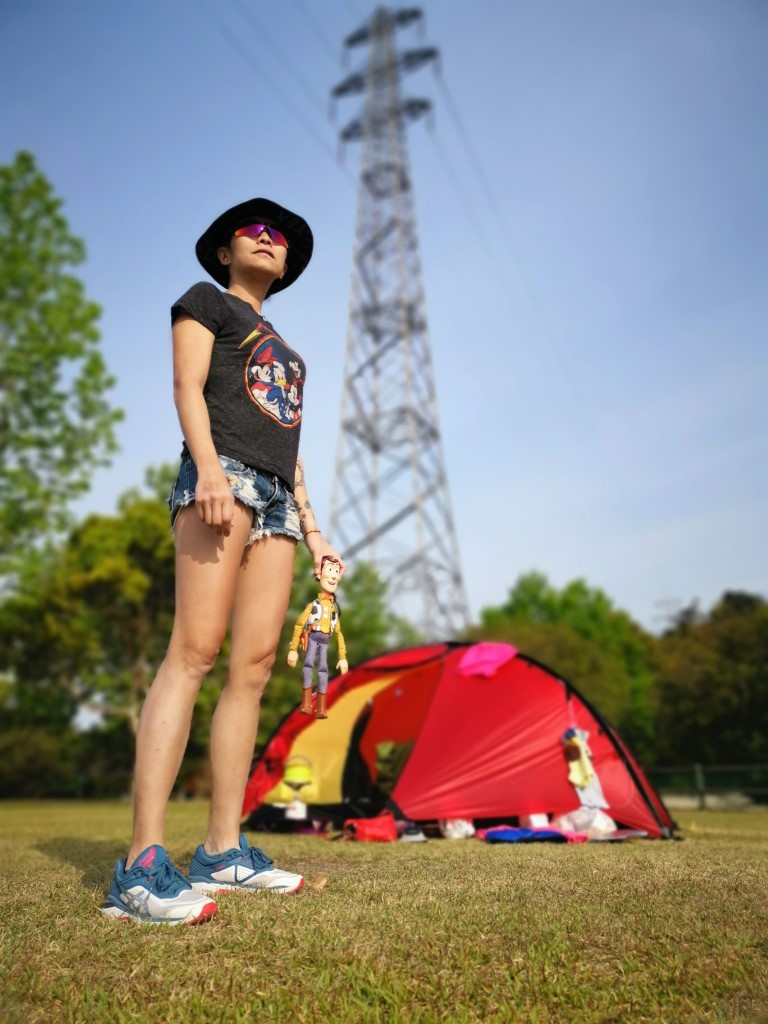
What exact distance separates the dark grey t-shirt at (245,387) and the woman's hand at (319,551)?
0.88 ft

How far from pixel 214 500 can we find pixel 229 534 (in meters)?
0.19

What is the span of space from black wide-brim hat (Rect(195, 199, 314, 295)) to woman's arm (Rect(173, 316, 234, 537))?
568 millimetres

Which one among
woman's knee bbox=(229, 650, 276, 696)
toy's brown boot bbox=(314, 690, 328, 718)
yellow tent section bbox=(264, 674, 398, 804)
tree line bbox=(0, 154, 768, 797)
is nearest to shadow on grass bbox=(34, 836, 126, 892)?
woman's knee bbox=(229, 650, 276, 696)

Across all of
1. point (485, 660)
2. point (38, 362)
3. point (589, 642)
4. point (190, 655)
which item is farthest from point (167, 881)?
point (589, 642)

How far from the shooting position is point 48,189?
52.6ft

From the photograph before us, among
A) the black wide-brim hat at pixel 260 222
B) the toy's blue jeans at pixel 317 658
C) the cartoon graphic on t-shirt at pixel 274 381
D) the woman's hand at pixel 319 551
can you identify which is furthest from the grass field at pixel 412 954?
the black wide-brim hat at pixel 260 222

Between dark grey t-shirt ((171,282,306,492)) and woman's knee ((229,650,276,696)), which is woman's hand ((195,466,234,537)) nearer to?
dark grey t-shirt ((171,282,306,492))

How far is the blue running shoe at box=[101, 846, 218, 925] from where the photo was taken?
2291 millimetres

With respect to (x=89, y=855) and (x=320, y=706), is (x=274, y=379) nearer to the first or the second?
(x=320, y=706)

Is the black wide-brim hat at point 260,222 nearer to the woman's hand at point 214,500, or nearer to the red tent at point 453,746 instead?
the woman's hand at point 214,500

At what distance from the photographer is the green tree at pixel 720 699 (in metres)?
28.8

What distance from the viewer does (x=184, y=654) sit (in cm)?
275

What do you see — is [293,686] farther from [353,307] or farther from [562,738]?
[562,738]

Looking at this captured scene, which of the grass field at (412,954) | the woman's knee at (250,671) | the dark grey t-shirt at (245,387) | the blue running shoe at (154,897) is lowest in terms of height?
the grass field at (412,954)
